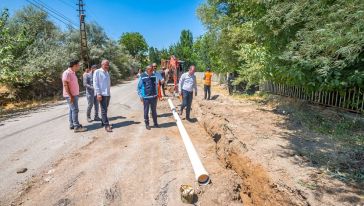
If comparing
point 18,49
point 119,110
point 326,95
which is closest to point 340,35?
point 326,95

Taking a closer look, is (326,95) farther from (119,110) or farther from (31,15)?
(31,15)

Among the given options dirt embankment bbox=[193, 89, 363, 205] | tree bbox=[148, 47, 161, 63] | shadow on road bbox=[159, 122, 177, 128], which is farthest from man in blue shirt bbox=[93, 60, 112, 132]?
tree bbox=[148, 47, 161, 63]

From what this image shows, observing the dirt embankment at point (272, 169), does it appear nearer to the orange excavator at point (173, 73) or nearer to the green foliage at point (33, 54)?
the orange excavator at point (173, 73)

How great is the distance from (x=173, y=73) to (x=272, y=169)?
15.1 m

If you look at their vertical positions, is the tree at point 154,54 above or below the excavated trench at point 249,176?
above

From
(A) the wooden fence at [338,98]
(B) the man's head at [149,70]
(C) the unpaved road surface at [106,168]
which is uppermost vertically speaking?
(B) the man's head at [149,70]

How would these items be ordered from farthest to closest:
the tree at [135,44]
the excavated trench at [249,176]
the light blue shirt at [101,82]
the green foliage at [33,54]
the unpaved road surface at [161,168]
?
1. the tree at [135,44]
2. the green foliage at [33,54]
3. the light blue shirt at [101,82]
4. the unpaved road surface at [161,168]
5. the excavated trench at [249,176]

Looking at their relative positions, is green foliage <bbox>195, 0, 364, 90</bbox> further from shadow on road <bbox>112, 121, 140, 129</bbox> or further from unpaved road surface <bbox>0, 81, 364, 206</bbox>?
shadow on road <bbox>112, 121, 140, 129</bbox>

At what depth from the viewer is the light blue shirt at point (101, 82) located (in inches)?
270

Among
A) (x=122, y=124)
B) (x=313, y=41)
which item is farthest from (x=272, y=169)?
(x=122, y=124)

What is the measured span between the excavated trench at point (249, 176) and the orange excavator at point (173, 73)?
9.80m

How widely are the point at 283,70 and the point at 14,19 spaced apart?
86.6 feet

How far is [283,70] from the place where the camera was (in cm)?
592

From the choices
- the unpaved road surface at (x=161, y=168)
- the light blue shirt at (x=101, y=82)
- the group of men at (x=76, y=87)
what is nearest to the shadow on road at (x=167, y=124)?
the unpaved road surface at (x=161, y=168)
